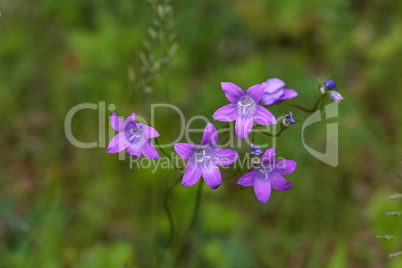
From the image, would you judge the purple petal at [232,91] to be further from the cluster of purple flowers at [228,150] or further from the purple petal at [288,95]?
the purple petal at [288,95]

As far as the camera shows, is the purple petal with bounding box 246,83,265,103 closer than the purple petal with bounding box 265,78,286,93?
Yes

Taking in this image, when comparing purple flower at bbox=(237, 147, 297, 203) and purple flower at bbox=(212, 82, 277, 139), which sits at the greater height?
purple flower at bbox=(212, 82, 277, 139)

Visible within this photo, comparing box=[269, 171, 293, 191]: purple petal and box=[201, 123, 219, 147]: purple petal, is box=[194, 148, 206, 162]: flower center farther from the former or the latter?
box=[269, 171, 293, 191]: purple petal

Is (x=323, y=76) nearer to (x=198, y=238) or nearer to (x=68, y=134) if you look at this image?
(x=198, y=238)


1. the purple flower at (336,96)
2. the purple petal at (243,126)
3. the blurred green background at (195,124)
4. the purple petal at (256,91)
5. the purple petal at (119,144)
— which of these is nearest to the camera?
the purple petal at (243,126)

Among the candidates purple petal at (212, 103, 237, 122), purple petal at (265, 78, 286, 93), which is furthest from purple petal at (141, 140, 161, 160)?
purple petal at (265, 78, 286, 93)

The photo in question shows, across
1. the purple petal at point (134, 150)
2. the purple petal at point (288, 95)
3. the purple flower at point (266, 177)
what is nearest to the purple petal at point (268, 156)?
the purple flower at point (266, 177)

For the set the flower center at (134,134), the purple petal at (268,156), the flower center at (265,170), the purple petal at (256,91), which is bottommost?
the flower center at (265,170)

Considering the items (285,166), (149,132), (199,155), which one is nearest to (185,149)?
(199,155)
